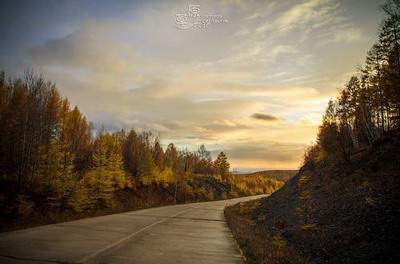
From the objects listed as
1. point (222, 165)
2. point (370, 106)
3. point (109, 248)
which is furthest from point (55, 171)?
point (222, 165)

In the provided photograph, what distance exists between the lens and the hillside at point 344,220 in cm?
1141

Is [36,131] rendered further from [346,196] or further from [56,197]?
[346,196]

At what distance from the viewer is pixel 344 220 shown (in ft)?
50.0

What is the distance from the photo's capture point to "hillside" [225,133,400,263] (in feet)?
37.4

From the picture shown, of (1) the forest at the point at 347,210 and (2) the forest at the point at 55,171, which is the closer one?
(1) the forest at the point at 347,210

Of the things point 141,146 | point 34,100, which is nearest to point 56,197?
point 34,100

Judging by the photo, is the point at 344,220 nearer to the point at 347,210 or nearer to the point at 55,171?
the point at 347,210

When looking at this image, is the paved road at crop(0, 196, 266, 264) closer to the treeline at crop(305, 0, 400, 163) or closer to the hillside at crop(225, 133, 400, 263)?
the hillside at crop(225, 133, 400, 263)

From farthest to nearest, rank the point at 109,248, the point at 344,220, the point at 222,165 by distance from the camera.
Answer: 1. the point at 222,165
2. the point at 344,220
3. the point at 109,248

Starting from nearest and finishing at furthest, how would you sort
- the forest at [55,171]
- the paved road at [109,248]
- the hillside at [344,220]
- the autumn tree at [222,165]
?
the paved road at [109,248], the hillside at [344,220], the forest at [55,171], the autumn tree at [222,165]

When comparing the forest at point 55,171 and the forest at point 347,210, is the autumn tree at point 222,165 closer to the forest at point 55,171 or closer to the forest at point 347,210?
the forest at point 55,171

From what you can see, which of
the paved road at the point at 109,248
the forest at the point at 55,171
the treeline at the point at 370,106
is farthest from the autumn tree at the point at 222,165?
the paved road at the point at 109,248

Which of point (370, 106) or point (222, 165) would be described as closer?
point (370, 106)

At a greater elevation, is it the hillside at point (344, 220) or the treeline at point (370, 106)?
the treeline at point (370, 106)
